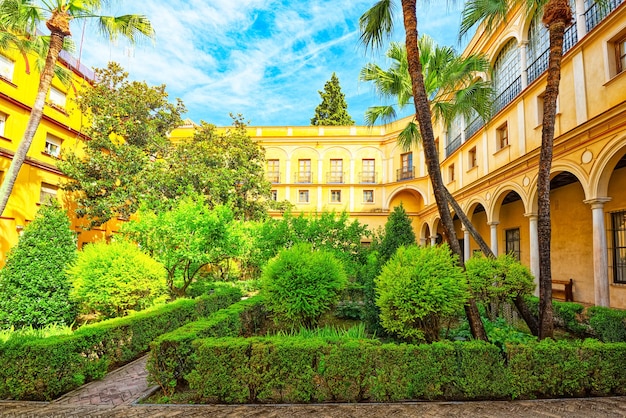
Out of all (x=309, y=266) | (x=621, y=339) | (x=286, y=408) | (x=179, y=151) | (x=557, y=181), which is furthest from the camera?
(x=179, y=151)

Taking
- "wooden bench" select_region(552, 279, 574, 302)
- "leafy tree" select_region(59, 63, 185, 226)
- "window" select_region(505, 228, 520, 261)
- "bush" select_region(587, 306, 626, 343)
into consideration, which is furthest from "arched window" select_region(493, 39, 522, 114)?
"leafy tree" select_region(59, 63, 185, 226)

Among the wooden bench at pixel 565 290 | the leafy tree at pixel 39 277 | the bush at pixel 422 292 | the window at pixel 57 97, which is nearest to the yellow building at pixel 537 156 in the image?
the wooden bench at pixel 565 290

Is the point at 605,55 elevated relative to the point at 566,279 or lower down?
elevated

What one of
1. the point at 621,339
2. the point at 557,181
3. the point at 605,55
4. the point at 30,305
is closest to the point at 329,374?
the point at 621,339

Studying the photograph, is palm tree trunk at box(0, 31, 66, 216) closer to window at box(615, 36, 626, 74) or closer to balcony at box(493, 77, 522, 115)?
window at box(615, 36, 626, 74)

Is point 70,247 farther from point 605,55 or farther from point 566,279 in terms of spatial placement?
point 566,279

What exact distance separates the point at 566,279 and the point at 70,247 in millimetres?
15844

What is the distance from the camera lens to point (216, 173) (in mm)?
18219

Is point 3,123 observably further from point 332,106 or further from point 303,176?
point 332,106

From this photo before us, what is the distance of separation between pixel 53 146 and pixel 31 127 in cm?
884

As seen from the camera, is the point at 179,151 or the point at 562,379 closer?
the point at 562,379

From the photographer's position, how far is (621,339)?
6.84m

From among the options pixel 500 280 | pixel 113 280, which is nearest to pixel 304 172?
pixel 113 280

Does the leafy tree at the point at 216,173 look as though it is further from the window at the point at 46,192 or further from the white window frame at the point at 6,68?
the white window frame at the point at 6,68
